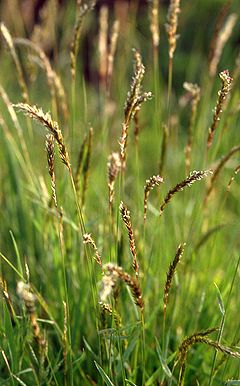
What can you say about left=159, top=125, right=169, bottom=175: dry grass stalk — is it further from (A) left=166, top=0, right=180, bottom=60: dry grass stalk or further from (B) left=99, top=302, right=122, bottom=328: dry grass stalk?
(B) left=99, top=302, right=122, bottom=328: dry grass stalk

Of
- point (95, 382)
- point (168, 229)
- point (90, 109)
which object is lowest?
point (95, 382)

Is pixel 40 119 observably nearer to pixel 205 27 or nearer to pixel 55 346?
pixel 55 346

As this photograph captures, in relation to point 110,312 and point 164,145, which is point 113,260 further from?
point 110,312

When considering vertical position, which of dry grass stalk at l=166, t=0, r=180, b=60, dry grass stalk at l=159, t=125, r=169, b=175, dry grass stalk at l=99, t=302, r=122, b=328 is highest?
dry grass stalk at l=166, t=0, r=180, b=60

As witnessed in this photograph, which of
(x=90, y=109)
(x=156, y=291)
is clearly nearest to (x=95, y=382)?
(x=156, y=291)

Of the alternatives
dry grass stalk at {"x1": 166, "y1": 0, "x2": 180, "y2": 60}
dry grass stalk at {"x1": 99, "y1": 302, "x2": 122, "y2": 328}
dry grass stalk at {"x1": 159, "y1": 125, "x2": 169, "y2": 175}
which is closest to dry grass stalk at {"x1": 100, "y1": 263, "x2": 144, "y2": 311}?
dry grass stalk at {"x1": 99, "y1": 302, "x2": 122, "y2": 328}

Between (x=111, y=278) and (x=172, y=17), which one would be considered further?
(x=172, y=17)

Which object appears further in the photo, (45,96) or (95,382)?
(45,96)

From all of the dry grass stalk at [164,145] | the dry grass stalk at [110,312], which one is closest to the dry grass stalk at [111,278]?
the dry grass stalk at [110,312]

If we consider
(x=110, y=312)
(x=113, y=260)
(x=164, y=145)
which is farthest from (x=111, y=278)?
(x=113, y=260)

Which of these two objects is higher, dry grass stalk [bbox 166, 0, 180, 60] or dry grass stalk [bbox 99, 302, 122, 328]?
dry grass stalk [bbox 166, 0, 180, 60]

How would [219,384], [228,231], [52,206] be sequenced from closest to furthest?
[219,384]
[52,206]
[228,231]
